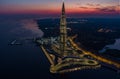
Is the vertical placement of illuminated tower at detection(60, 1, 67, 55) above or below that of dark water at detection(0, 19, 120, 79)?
above

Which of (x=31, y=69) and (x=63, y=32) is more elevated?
(x=63, y=32)

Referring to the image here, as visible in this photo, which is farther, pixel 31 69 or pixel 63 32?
pixel 63 32

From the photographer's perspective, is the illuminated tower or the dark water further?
the illuminated tower

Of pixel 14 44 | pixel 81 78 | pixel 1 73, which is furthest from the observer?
pixel 14 44

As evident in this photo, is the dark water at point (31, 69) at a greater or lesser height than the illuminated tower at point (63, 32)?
lesser

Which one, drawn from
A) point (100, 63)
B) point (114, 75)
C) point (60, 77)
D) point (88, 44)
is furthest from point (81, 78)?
point (88, 44)

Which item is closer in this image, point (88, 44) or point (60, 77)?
point (60, 77)

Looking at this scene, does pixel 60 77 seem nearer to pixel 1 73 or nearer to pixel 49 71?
pixel 49 71

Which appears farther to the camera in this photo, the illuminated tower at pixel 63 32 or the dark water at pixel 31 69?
the illuminated tower at pixel 63 32

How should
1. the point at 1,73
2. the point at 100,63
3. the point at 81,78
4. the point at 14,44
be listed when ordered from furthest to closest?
the point at 14,44, the point at 100,63, the point at 1,73, the point at 81,78
